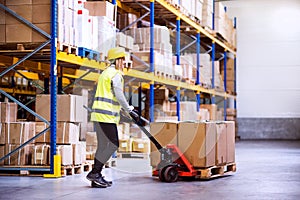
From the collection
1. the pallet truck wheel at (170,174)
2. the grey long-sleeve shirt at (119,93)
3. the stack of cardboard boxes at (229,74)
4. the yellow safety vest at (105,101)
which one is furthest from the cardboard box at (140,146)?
the stack of cardboard boxes at (229,74)

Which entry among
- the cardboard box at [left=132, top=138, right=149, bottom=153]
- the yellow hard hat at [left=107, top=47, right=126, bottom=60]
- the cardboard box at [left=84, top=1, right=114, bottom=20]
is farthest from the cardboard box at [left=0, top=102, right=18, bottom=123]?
the cardboard box at [left=132, top=138, right=149, bottom=153]

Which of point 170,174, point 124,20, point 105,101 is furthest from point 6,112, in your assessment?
point 124,20

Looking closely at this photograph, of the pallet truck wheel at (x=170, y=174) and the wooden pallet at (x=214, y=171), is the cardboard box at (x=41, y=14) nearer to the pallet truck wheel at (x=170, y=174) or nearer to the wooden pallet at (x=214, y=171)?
the pallet truck wheel at (x=170, y=174)

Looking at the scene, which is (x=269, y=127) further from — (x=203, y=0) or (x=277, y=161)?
(x=277, y=161)

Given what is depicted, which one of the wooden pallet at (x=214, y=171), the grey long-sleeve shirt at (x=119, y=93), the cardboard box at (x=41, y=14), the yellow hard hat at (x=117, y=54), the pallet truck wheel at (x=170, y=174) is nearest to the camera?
the grey long-sleeve shirt at (x=119, y=93)

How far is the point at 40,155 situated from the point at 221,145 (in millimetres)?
2724

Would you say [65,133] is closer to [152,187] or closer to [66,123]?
[66,123]

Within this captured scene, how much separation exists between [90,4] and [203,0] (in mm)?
7496

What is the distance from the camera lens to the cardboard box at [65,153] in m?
8.02

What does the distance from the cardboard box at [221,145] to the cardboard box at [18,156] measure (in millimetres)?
2847

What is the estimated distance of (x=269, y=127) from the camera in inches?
872

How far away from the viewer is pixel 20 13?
8.09 metres

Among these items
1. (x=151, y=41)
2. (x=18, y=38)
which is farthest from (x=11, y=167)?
(x=151, y=41)

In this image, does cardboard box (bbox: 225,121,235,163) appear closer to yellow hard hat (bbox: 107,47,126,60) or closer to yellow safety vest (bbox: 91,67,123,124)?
yellow safety vest (bbox: 91,67,123,124)
